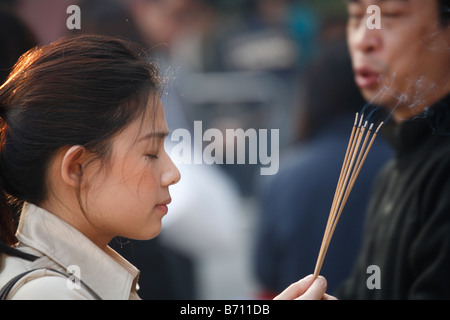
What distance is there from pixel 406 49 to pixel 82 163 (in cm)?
82

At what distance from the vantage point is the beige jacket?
1091 millimetres

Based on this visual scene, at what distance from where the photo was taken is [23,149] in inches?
44.6

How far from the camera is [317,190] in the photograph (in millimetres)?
2334

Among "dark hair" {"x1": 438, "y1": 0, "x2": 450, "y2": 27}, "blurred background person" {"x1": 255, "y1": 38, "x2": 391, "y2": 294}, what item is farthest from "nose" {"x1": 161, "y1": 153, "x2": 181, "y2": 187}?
"blurred background person" {"x1": 255, "y1": 38, "x2": 391, "y2": 294}

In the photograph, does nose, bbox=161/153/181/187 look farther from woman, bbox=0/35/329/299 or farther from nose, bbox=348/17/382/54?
nose, bbox=348/17/382/54

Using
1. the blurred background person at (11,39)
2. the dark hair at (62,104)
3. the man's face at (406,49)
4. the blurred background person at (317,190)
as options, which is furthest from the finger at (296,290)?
the blurred background person at (317,190)

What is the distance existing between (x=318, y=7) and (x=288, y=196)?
116 inches

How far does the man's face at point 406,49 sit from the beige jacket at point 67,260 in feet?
2.40

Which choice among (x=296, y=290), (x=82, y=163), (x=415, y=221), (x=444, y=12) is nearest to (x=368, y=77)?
(x=444, y=12)

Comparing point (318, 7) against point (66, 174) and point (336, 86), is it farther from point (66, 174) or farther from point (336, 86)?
point (66, 174)

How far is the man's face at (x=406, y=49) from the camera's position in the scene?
151 centimetres

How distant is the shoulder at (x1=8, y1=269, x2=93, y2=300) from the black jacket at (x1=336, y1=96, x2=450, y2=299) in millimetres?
815

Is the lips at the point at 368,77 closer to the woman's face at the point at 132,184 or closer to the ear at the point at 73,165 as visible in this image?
the woman's face at the point at 132,184

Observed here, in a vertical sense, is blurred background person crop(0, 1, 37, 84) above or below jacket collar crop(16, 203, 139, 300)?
above
